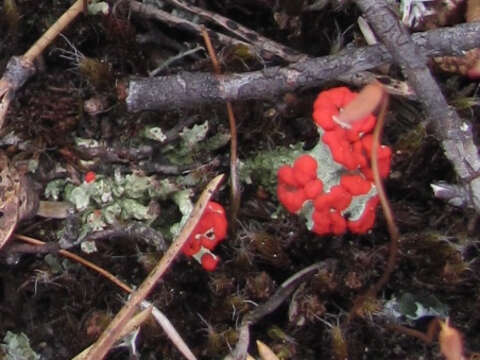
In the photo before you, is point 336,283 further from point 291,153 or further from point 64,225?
point 64,225

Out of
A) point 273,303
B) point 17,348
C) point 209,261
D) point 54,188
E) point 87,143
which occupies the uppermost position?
point 87,143

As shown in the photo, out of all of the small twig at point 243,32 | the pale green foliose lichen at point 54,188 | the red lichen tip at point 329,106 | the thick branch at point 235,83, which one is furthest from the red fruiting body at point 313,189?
the pale green foliose lichen at point 54,188

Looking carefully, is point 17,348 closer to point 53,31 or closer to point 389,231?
point 53,31

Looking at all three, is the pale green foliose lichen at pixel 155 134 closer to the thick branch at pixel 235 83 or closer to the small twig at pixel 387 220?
the thick branch at pixel 235 83

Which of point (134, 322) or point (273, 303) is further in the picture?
point (273, 303)

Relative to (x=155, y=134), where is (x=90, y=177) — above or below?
below

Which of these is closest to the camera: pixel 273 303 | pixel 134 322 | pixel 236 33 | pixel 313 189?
pixel 134 322

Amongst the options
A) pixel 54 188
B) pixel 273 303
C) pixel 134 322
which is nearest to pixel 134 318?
pixel 134 322

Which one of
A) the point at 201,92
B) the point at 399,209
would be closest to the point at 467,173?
the point at 399,209

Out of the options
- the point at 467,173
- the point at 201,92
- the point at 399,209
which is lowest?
the point at 399,209
